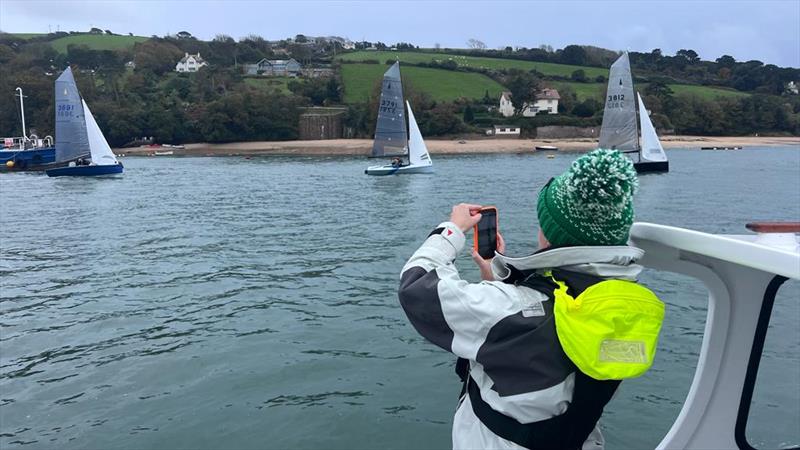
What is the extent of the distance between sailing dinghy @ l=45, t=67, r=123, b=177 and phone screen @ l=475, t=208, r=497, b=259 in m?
47.6

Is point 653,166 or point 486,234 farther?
point 653,166

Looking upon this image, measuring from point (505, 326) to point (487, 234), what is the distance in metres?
0.68

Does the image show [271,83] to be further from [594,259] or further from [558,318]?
[558,318]

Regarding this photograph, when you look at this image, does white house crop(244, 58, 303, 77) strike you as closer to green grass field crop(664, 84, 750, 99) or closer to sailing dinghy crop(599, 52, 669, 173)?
green grass field crop(664, 84, 750, 99)

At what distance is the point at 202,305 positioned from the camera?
11.2m

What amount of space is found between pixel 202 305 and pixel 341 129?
288 feet

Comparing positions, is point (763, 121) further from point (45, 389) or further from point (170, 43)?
point (170, 43)

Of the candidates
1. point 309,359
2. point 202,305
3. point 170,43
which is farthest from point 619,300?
point 170,43

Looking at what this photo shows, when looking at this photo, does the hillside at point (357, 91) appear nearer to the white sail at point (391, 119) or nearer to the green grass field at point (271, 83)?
the green grass field at point (271, 83)

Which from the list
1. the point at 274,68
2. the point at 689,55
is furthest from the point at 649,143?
the point at 689,55

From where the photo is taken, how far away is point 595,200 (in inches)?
80.9

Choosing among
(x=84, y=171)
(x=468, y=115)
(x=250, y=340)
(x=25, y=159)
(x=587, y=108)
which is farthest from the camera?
(x=587, y=108)

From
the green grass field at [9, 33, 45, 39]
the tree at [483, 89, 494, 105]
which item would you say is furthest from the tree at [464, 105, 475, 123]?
the green grass field at [9, 33, 45, 39]

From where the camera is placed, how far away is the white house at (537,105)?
104312mm
